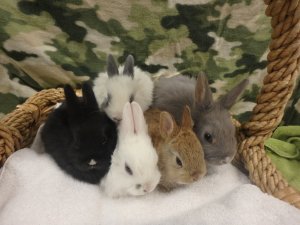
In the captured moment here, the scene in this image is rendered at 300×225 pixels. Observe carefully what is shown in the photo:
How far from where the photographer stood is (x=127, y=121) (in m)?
0.83

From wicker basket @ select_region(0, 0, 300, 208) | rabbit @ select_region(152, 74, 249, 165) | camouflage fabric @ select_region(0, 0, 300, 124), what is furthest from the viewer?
camouflage fabric @ select_region(0, 0, 300, 124)

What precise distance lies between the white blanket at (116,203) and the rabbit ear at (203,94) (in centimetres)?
19

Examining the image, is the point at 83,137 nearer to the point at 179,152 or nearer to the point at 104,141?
the point at 104,141

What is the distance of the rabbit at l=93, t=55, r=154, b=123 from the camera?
35.7 inches

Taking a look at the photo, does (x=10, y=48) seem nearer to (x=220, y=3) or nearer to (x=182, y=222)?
(x=220, y=3)

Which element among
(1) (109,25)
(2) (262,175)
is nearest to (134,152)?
(2) (262,175)

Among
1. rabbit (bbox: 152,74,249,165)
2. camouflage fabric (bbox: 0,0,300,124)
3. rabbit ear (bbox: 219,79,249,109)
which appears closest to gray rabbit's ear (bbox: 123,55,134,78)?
rabbit (bbox: 152,74,249,165)

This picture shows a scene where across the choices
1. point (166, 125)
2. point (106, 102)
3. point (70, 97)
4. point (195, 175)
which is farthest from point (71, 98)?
point (195, 175)

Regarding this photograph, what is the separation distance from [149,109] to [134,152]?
0.21 m

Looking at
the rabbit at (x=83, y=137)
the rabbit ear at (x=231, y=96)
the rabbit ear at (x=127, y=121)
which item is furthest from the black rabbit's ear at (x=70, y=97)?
the rabbit ear at (x=231, y=96)

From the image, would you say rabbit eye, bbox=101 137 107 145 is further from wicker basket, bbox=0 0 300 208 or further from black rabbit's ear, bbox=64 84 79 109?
wicker basket, bbox=0 0 300 208

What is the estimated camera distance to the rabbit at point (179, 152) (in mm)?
815

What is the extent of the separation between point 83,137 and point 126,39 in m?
0.73

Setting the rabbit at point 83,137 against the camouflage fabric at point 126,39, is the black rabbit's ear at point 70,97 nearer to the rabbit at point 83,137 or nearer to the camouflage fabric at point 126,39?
the rabbit at point 83,137
